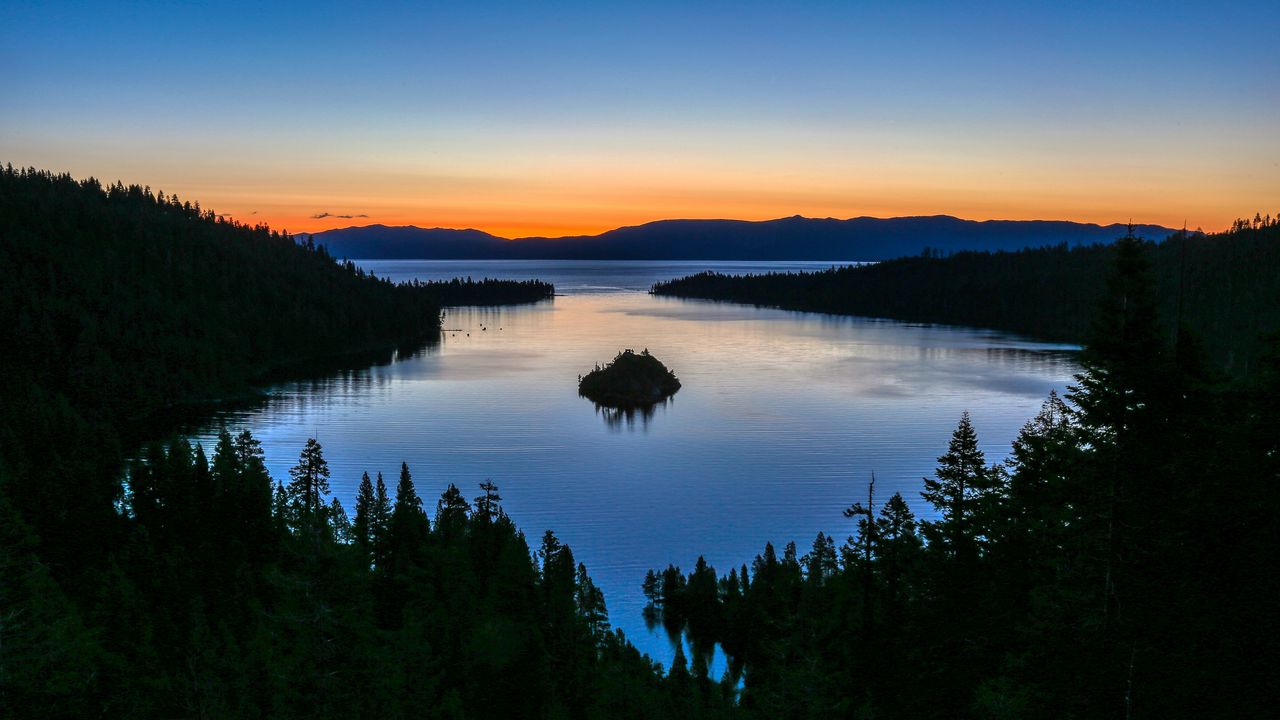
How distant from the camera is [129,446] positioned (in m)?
80.2

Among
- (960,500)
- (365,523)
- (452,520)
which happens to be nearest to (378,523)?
(365,523)

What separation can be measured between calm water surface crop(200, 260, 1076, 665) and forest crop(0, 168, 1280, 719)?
5.24 metres

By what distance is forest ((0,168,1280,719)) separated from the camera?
13.9 metres

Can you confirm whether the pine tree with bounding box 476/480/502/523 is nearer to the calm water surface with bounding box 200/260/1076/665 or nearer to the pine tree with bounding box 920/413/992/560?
the calm water surface with bounding box 200/260/1076/665

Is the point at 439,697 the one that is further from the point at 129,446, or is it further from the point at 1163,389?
the point at 129,446

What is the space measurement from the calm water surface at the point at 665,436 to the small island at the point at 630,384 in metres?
2.36

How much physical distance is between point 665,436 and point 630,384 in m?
20.1

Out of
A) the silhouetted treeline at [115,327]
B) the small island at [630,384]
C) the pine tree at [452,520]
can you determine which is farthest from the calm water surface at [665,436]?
the silhouetted treeline at [115,327]

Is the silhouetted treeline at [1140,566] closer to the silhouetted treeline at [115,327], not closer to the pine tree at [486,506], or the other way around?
the pine tree at [486,506]

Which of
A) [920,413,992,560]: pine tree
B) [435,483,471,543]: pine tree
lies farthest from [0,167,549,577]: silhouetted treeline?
[920,413,992,560]: pine tree

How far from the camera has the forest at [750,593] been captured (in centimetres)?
1388

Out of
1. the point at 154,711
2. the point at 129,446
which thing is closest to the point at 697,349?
the point at 129,446

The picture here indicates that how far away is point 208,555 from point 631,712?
19.8 m

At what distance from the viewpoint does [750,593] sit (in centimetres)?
3906
